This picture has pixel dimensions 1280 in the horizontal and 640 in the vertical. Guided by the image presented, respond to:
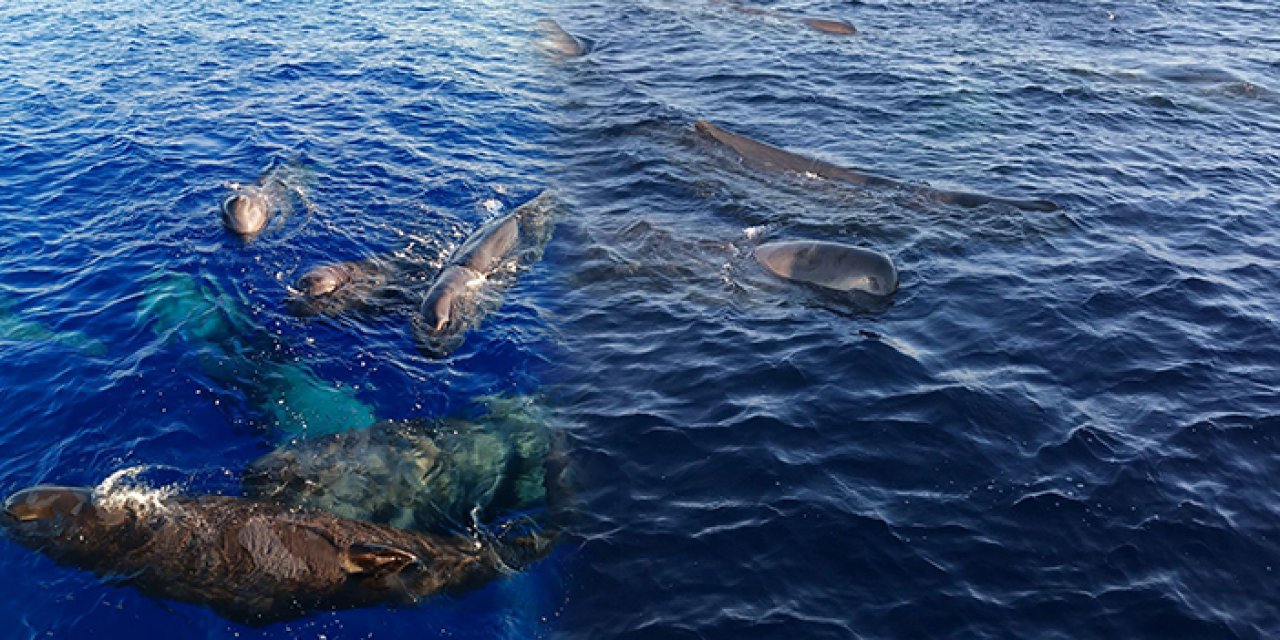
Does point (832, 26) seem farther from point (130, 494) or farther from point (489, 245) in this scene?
point (130, 494)

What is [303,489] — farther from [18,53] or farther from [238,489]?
[18,53]

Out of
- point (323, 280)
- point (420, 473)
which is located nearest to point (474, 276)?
point (323, 280)

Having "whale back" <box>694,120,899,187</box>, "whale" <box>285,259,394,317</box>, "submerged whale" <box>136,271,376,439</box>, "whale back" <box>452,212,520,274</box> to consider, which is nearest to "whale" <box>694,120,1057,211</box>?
"whale back" <box>694,120,899,187</box>

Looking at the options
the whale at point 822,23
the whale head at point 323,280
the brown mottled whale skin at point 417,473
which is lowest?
the brown mottled whale skin at point 417,473

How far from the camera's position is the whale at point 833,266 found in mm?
15594

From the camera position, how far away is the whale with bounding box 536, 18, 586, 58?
29.8 metres

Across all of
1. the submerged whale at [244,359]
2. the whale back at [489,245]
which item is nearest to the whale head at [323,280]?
the submerged whale at [244,359]

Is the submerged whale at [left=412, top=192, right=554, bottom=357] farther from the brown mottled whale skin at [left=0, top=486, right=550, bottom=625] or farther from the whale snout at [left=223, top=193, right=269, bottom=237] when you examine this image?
the brown mottled whale skin at [left=0, top=486, right=550, bottom=625]

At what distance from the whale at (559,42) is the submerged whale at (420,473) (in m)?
19.7

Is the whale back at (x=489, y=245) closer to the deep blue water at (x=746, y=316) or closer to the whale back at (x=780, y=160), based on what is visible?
the deep blue water at (x=746, y=316)

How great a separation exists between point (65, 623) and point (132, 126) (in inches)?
664

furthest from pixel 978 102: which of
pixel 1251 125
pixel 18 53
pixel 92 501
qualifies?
pixel 18 53

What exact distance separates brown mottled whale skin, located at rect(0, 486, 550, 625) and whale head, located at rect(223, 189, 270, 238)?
772 centimetres

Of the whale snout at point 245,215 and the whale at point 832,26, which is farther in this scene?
the whale at point 832,26
